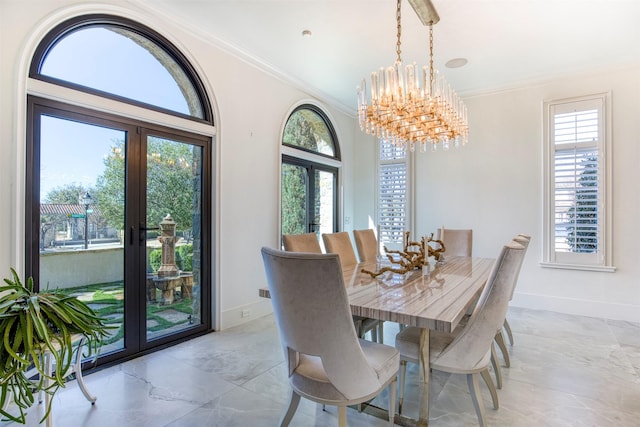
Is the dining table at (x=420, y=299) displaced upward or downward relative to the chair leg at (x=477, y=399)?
Result: upward

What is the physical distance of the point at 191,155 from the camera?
319cm

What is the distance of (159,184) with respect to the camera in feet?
9.55

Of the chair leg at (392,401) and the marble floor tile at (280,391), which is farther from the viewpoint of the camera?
the marble floor tile at (280,391)

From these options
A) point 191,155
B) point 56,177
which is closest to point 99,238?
point 56,177

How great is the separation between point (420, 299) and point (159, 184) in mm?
2415

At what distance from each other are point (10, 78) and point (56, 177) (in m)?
0.66

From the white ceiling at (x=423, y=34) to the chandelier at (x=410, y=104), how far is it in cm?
38

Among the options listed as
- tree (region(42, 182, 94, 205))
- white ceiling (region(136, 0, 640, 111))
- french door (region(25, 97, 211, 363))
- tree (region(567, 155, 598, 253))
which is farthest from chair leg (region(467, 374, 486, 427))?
tree (region(567, 155, 598, 253))

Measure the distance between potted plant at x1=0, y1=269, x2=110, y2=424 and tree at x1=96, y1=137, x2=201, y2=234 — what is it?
1.08m

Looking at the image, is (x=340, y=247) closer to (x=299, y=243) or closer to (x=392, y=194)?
(x=299, y=243)

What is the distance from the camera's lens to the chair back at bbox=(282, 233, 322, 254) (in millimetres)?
2605

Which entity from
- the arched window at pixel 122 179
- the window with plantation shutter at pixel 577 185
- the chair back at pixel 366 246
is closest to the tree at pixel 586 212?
the window with plantation shutter at pixel 577 185

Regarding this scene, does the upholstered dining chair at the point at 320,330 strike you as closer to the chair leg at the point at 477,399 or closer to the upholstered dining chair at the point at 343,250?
the chair leg at the point at 477,399

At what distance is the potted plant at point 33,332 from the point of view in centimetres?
130
